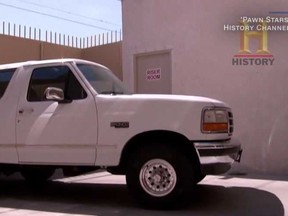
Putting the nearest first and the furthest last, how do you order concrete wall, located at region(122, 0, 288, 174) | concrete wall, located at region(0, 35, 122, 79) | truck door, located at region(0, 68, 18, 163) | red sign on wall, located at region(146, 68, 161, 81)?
truck door, located at region(0, 68, 18, 163)
concrete wall, located at region(122, 0, 288, 174)
red sign on wall, located at region(146, 68, 161, 81)
concrete wall, located at region(0, 35, 122, 79)

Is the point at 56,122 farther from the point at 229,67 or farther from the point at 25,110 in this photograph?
the point at 229,67

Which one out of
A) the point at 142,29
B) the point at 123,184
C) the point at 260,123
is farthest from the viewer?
the point at 142,29

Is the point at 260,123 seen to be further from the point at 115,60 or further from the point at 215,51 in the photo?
the point at 115,60

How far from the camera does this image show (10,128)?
7.55 meters

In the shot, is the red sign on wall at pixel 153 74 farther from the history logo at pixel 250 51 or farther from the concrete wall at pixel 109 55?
the concrete wall at pixel 109 55

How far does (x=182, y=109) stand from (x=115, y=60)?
811 centimetres

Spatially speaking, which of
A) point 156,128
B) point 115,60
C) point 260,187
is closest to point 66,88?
point 156,128

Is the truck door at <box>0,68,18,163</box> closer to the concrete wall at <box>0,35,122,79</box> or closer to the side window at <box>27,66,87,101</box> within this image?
the side window at <box>27,66,87,101</box>

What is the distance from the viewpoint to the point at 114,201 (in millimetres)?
7426

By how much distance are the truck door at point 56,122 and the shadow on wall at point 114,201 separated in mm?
661

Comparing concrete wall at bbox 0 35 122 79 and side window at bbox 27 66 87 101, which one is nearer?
side window at bbox 27 66 87 101

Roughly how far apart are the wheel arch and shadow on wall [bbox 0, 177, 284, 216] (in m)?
0.67

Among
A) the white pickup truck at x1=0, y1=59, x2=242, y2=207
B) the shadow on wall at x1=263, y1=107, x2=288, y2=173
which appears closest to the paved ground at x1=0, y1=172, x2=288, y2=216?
the white pickup truck at x1=0, y1=59, x2=242, y2=207

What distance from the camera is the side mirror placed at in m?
7.02
